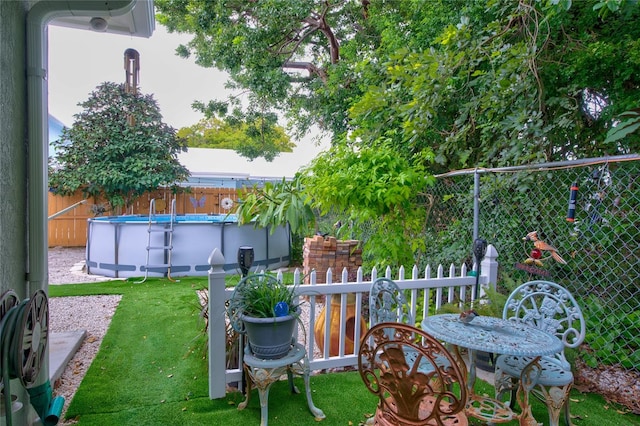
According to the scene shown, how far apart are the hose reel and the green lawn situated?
2.94 ft

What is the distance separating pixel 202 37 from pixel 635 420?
389 inches

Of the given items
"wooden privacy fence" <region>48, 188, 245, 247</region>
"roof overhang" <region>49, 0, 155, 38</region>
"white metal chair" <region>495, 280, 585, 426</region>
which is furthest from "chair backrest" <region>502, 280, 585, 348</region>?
"wooden privacy fence" <region>48, 188, 245, 247</region>

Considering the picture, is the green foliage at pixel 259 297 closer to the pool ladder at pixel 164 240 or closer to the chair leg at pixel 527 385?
the chair leg at pixel 527 385

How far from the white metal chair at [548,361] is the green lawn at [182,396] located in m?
0.40

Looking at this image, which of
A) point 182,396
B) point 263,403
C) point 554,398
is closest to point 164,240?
point 182,396

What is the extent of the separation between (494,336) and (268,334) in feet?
4.03

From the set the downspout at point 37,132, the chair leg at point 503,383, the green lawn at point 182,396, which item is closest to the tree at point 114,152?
the green lawn at point 182,396

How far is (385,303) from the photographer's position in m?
2.20

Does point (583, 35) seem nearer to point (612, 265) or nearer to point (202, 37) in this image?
point (612, 265)

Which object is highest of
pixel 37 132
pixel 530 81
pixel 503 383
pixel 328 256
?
pixel 530 81

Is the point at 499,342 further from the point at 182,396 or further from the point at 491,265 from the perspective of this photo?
the point at 182,396

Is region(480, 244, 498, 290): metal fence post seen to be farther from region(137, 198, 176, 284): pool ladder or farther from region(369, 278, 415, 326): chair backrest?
region(137, 198, 176, 284): pool ladder

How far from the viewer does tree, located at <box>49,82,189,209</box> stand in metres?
9.09

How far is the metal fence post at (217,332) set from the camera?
230cm
